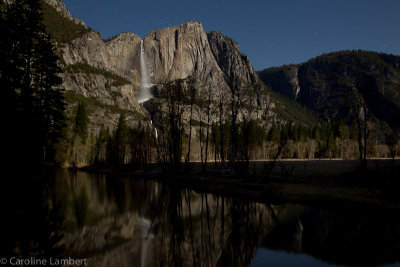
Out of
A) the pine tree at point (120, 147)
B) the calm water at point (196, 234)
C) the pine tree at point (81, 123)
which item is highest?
the pine tree at point (81, 123)

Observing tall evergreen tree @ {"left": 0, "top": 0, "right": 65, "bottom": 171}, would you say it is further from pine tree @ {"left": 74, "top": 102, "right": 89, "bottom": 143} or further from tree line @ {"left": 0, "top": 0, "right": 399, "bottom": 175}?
pine tree @ {"left": 74, "top": 102, "right": 89, "bottom": 143}

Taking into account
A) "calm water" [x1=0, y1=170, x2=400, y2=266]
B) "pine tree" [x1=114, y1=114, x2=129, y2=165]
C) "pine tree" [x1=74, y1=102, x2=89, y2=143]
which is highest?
"pine tree" [x1=74, y1=102, x2=89, y2=143]

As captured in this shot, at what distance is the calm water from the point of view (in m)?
10.1

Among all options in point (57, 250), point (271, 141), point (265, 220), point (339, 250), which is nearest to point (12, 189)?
point (57, 250)

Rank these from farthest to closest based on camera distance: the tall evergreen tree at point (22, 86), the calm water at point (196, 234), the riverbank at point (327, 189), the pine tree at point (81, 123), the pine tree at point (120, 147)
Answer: the pine tree at point (81, 123) → the pine tree at point (120, 147) → the riverbank at point (327, 189) → the tall evergreen tree at point (22, 86) → the calm water at point (196, 234)

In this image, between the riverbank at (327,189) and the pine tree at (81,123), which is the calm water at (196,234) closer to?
the riverbank at (327,189)

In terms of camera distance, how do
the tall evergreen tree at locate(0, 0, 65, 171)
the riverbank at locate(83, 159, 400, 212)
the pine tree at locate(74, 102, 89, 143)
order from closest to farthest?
the tall evergreen tree at locate(0, 0, 65, 171)
the riverbank at locate(83, 159, 400, 212)
the pine tree at locate(74, 102, 89, 143)

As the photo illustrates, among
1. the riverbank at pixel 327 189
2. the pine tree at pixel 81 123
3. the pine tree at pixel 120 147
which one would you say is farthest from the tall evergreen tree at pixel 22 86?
the pine tree at pixel 81 123

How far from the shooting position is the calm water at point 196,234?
Answer: 1013 cm

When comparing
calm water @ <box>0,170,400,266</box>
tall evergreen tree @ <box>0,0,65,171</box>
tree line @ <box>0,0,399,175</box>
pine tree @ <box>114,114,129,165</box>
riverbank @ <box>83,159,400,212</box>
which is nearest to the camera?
calm water @ <box>0,170,400,266</box>

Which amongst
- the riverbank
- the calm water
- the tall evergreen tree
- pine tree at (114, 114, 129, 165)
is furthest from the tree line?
the calm water

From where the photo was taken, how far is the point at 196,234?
13.3m

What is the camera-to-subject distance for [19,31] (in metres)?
23.5

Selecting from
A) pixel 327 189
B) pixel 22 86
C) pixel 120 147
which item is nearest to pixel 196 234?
pixel 327 189
